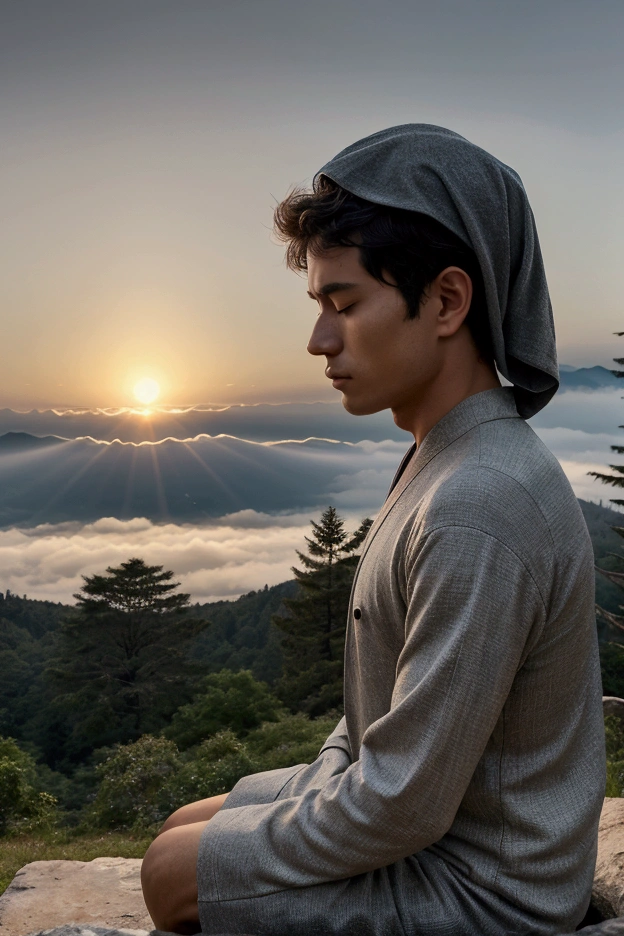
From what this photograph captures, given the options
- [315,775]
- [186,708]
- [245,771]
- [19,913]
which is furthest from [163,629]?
[315,775]

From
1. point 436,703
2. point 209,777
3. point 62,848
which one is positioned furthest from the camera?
point 209,777

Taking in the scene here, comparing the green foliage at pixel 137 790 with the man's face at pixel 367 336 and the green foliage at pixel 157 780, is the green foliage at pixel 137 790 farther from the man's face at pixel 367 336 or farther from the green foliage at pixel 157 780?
the man's face at pixel 367 336

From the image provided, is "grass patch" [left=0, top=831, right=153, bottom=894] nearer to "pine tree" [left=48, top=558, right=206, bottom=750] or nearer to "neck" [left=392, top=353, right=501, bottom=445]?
"neck" [left=392, top=353, right=501, bottom=445]

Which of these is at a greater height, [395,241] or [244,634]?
[395,241]

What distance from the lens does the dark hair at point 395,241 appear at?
1.63 meters

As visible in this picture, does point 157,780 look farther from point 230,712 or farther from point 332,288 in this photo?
point 332,288

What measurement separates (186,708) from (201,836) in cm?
1475

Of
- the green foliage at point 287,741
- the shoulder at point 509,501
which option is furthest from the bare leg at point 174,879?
the green foliage at point 287,741

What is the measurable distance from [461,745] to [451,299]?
860 mm

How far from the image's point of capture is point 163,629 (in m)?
20.6

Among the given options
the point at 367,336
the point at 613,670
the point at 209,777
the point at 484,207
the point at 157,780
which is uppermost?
the point at 484,207

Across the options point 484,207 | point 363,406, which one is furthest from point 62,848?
point 484,207

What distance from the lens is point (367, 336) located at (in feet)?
5.47

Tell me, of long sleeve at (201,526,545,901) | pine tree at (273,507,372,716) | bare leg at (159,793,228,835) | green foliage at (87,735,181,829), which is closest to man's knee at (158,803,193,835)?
bare leg at (159,793,228,835)
